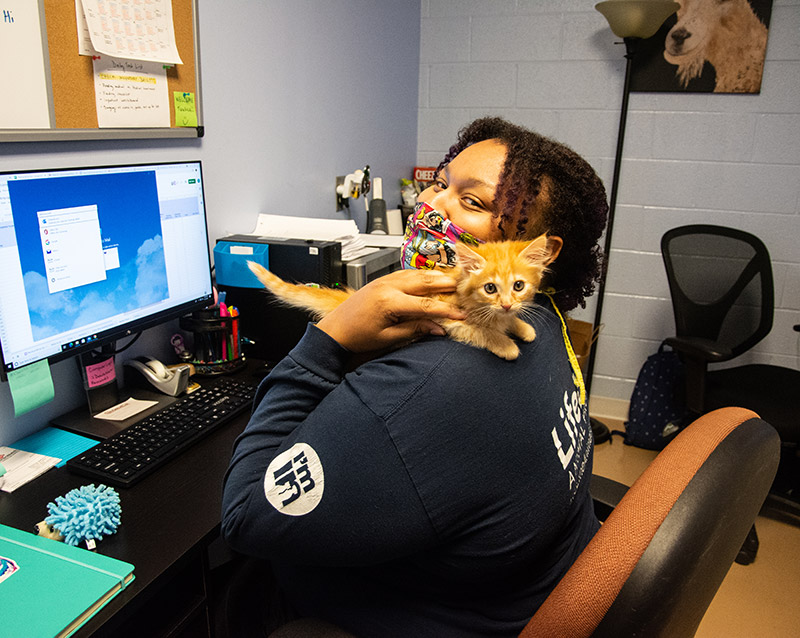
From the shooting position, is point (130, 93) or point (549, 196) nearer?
point (549, 196)

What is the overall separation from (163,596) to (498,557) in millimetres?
661

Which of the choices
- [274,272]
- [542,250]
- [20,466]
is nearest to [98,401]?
[20,466]

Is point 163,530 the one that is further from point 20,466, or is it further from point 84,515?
point 20,466

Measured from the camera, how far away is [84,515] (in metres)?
0.94

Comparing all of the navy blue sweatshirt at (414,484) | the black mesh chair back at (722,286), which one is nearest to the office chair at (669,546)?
the navy blue sweatshirt at (414,484)

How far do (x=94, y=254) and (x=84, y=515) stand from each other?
58 cm

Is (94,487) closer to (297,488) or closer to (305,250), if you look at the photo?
(297,488)

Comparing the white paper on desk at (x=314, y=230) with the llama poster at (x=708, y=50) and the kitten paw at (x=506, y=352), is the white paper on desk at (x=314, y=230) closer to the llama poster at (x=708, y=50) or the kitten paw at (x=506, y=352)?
the kitten paw at (x=506, y=352)

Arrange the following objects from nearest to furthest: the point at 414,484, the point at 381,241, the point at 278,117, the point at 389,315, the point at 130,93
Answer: the point at 414,484 < the point at 389,315 < the point at 130,93 < the point at 278,117 < the point at 381,241

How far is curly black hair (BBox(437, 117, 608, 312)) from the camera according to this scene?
3.25ft

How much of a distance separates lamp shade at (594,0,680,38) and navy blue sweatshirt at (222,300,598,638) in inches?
87.0

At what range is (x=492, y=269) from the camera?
0.91 metres

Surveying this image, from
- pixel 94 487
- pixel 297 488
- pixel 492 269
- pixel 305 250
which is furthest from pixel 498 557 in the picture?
pixel 305 250

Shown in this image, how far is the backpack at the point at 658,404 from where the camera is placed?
→ 2.90 metres
